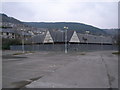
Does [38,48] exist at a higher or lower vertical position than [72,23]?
lower

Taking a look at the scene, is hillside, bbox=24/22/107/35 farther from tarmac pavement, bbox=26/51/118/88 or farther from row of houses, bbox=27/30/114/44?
tarmac pavement, bbox=26/51/118/88

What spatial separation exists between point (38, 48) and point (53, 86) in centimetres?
5047

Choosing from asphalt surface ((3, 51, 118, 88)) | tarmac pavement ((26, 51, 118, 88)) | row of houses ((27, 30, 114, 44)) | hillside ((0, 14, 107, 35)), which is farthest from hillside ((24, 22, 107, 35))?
tarmac pavement ((26, 51, 118, 88))

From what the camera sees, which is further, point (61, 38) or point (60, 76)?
point (61, 38)

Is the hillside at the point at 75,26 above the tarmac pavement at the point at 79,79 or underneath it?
above

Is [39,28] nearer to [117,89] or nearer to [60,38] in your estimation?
[60,38]

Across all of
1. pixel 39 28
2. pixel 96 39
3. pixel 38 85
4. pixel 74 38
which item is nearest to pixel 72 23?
pixel 39 28

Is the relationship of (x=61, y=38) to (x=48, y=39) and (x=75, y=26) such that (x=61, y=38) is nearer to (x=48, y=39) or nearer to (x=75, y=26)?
(x=48, y=39)

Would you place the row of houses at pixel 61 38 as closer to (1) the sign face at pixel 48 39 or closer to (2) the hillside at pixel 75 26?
(1) the sign face at pixel 48 39

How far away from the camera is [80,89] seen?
22.5 feet

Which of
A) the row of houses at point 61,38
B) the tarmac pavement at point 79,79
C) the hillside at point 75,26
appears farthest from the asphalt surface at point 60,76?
the hillside at point 75,26

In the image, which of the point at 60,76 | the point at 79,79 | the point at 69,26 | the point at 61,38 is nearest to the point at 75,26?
the point at 69,26

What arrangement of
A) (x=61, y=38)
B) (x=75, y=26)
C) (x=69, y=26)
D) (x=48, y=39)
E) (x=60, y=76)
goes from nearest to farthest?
1. (x=60, y=76)
2. (x=61, y=38)
3. (x=48, y=39)
4. (x=69, y=26)
5. (x=75, y=26)

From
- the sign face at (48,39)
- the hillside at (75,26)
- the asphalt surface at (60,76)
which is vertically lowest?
the asphalt surface at (60,76)
